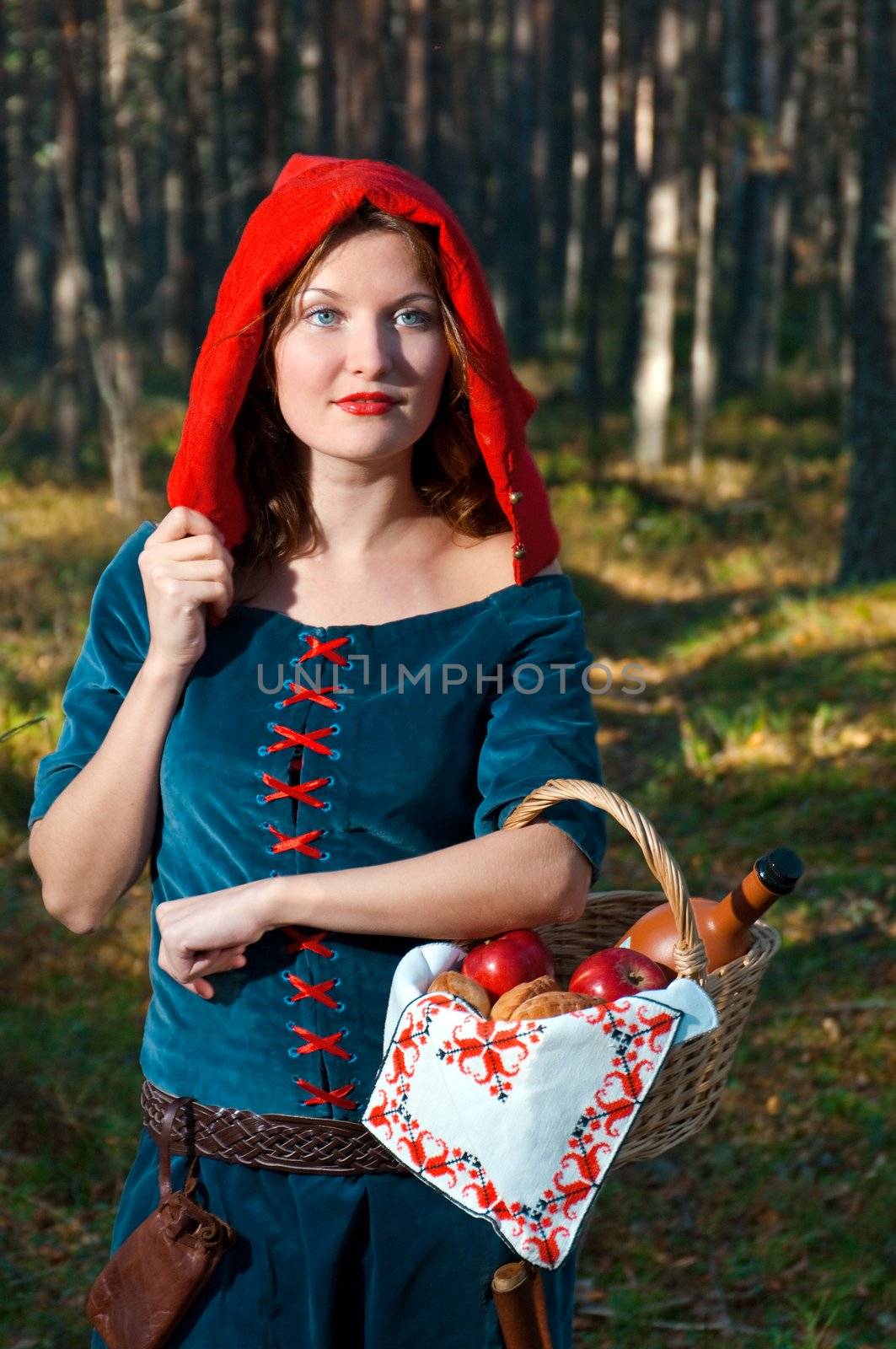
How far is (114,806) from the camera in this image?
1.99 metres

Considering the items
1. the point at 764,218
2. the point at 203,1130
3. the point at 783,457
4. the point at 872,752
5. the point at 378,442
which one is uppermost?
the point at 378,442

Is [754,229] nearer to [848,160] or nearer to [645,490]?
[848,160]

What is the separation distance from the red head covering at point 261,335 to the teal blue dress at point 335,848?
0.17 meters

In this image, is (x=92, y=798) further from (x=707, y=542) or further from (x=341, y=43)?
(x=341, y=43)

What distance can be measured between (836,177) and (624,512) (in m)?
18.4

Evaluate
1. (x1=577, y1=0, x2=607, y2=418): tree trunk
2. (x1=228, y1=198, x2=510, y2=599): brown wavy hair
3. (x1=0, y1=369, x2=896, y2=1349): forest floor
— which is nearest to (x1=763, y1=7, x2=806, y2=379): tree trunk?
(x1=577, y1=0, x2=607, y2=418): tree trunk

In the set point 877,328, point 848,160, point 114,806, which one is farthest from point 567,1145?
point 848,160

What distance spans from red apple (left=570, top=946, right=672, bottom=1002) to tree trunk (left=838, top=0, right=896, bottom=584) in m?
8.57

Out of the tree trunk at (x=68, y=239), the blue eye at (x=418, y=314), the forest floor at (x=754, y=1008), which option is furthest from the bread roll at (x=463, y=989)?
the tree trunk at (x=68, y=239)

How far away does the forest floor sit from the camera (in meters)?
3.97

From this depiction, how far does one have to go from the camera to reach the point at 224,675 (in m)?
2.08

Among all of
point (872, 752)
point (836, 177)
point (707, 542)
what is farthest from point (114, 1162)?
point (836, 177)

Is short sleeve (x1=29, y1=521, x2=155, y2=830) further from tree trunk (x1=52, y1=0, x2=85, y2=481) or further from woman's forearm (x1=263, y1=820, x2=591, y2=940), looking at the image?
tree trunk (x1=52, y1=0, x2=85, y2=481)

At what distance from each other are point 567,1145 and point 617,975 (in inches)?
9.6
